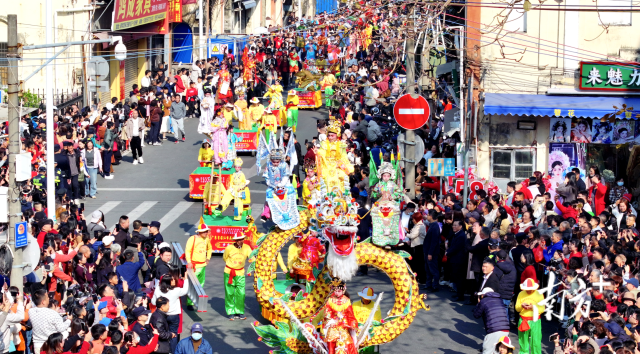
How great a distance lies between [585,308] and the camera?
1192 cm

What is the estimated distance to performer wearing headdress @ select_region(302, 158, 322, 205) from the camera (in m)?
12.7

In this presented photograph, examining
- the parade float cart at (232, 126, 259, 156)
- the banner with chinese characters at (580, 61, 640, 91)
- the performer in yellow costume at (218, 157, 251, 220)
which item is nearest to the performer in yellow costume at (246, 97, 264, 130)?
the parade float cart at (232, 126, 259, 156)

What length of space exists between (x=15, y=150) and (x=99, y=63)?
6631 mm

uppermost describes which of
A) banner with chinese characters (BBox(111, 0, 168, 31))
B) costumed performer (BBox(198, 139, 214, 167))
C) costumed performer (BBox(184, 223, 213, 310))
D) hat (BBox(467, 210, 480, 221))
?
banner with chinese characters (BBox(111, 0, 168, 31))

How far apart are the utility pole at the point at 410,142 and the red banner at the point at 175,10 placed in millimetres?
18141

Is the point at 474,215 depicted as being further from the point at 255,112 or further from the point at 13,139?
the point at 255,112

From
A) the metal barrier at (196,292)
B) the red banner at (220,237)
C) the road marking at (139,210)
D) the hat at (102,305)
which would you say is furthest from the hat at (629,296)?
the road marking at (139,210)

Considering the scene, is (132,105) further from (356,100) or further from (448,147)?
(448,147)

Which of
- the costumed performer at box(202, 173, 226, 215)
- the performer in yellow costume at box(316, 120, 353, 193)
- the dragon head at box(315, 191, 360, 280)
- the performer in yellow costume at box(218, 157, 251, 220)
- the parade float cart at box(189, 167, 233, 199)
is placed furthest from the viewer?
the parade float cart at box(189, 167, 233, 199)

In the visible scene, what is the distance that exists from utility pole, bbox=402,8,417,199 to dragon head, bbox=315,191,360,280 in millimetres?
6923

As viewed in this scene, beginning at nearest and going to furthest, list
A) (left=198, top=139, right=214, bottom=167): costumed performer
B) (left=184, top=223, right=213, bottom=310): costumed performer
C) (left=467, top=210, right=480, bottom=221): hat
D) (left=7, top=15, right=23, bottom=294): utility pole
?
(left=7, top=15, right=23, bottom=294): utility pole → (left=184, top=223, right=213, bottom=310): costumed performer → (left=467, top=210, right=480, bottom=221): hat → (left=198, top=139, right=214, bottom=167): costumed performer

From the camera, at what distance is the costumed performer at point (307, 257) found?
1325cm

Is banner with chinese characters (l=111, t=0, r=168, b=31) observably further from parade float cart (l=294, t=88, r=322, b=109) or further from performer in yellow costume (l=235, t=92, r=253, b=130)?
performer in yellow costume (l=235, t=92, r=253, b=130)

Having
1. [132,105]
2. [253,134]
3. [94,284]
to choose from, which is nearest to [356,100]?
[253,134]
